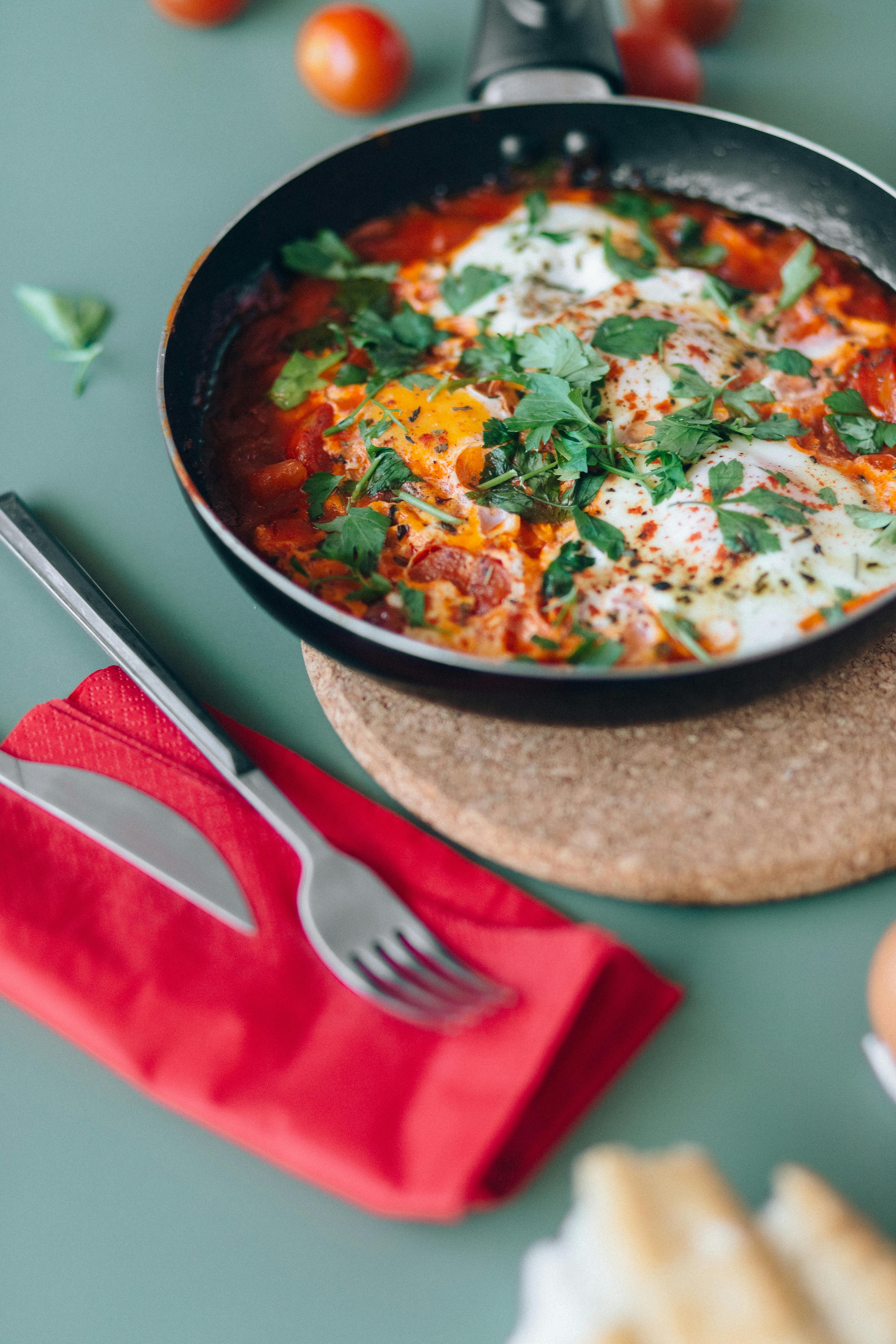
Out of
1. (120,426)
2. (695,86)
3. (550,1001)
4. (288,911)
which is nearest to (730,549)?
(550,1001)

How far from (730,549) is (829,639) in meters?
0.27

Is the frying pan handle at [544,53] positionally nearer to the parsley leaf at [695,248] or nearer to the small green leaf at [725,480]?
the parsley leaf at [695,248]

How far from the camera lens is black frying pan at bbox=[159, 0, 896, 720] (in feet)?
6.37

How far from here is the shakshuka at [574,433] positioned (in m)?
1.55

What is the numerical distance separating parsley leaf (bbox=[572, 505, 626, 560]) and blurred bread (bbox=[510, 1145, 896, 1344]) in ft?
2.80

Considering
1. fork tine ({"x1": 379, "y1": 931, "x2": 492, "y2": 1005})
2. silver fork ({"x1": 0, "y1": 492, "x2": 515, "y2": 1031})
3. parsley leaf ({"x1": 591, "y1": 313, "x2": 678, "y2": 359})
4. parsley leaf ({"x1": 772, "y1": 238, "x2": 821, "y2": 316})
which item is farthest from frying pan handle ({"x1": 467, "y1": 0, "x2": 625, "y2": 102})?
fork tine ({"x1": 379, "y1": 931, "x2": 492, "y2": 1005})

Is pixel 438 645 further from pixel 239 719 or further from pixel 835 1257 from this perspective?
pixel 835 1257

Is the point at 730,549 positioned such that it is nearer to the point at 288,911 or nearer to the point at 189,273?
the point at 288,911

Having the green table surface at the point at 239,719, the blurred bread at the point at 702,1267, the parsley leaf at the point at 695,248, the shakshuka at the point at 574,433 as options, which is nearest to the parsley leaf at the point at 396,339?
the shakshuka at the point at 574,433

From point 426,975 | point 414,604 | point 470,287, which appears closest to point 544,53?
point 470,287

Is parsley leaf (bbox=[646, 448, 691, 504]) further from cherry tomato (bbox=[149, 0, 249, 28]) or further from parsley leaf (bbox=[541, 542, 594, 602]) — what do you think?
cherry tomato (bbox=[149, 0, 249, 28])

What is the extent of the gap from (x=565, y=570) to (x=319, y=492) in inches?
17.6

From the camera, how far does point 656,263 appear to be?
2.07 m

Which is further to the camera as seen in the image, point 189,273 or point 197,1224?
point 189,273
